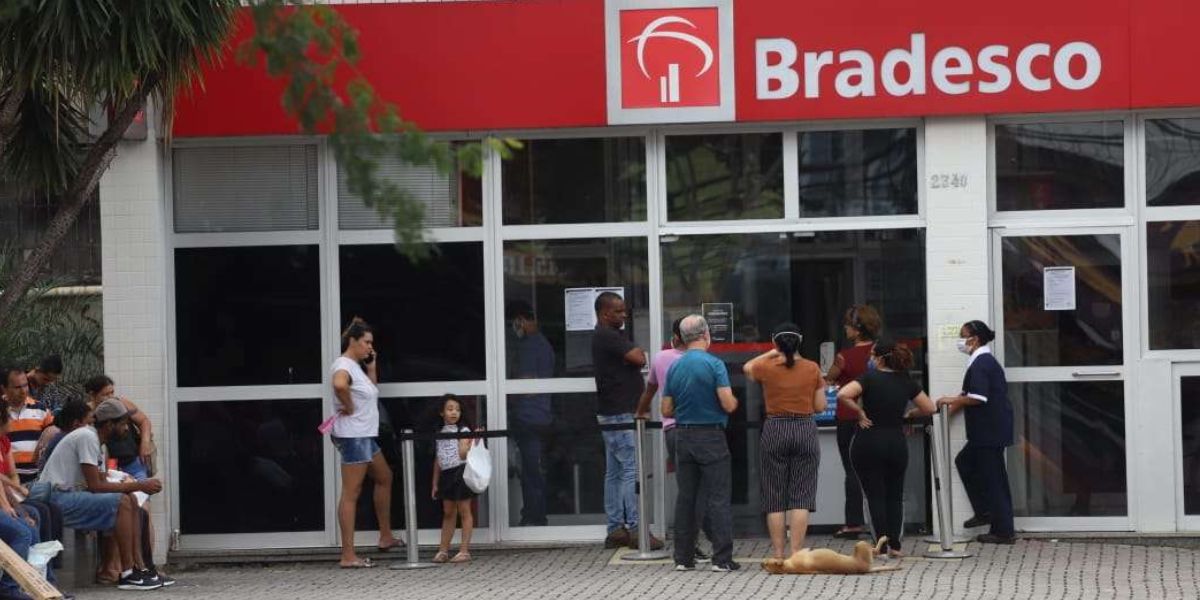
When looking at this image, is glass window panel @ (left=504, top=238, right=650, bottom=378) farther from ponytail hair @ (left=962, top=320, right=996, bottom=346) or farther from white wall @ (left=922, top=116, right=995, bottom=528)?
ponytail hair @ (left=962, top=320, right=996, bottom=346)

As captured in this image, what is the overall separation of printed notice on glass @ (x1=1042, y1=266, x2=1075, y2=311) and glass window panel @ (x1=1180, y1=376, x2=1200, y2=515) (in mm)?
991

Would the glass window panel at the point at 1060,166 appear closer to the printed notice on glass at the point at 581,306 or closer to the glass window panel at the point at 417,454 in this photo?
the printed notice on glass at the point at 581,306

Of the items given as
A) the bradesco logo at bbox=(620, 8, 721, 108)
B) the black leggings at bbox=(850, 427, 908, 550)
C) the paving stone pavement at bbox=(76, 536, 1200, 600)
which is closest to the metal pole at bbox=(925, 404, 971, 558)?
the paving stone pavement at bbox=(76, 536, 1200, 600)

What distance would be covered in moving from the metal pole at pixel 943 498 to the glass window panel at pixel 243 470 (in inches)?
179

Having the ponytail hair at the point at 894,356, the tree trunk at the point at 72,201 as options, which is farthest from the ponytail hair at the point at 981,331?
the tree trunk at the point at 72,201

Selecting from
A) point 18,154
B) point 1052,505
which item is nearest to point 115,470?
point 18,154

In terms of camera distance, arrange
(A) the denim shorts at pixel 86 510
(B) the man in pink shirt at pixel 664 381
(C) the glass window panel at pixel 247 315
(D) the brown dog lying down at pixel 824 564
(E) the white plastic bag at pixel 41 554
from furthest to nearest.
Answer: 1. (C) the glass window panel at pixel 247 315
2. (B) the man in pink shirt at pixel 664 381
3. (A) the denim shorts at pixel 86 510
4. (D) the brown dog lying down at pixel 824 564
5. (E) the white plastic bag at pixel 41 554

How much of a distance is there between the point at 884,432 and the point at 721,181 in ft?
8.19

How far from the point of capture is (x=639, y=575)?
12148 millimetres

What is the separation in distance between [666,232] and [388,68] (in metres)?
2.35

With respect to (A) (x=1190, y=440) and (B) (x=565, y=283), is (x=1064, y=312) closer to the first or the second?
(A) (x=1190, y=440)

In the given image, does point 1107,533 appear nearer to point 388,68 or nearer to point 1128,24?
point 1128,24

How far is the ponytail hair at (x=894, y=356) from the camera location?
12375 millimetres

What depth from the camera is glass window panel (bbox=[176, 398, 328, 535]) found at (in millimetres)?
13977
